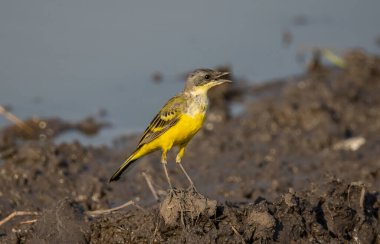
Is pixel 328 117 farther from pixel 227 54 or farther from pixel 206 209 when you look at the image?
pixel 206 209

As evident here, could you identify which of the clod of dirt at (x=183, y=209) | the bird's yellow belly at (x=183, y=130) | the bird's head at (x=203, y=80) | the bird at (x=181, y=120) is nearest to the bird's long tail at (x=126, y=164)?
the bird at (x=181, y=120)

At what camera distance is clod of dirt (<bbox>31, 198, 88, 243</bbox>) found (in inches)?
328

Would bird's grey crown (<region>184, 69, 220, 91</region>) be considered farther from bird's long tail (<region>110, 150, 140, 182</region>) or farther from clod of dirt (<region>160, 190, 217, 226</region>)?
clod of dirt (<region>160, 190, 217, 226</region>)

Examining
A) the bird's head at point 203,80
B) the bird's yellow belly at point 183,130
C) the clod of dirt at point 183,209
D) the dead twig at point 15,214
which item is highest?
the bird's head at point 203,80

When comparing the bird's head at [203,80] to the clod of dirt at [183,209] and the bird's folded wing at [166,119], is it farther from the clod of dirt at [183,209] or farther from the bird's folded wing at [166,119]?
the clod of dirt at [183,209]

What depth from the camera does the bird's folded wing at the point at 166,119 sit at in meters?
9.23

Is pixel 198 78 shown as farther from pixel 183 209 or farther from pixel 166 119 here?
pixel 183 209

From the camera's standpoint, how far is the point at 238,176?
36.9ft

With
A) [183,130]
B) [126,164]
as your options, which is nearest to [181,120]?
[183,130]

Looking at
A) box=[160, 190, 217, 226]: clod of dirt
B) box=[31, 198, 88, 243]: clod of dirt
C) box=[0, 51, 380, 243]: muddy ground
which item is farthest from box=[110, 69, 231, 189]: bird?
box=[160, 190, 217, 226]: clod of dirt

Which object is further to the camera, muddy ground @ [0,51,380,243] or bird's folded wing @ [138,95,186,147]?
bird's folded wing @ [138,95,186,147]

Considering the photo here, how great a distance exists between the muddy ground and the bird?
Answer: 32 cm

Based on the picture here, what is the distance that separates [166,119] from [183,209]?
1.73 metres

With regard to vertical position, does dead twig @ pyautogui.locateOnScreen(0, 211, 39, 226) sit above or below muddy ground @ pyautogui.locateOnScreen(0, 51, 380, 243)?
above
